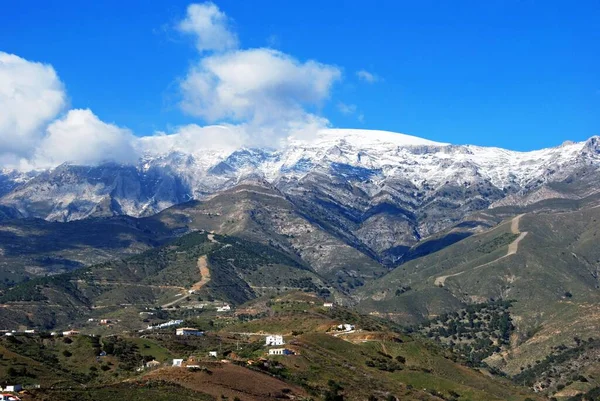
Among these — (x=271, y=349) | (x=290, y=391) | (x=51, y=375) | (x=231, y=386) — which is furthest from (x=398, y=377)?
(x=51, y=375)

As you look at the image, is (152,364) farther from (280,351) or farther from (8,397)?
(8,397)

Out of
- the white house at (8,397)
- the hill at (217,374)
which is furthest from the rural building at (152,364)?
the white house at (8,397)

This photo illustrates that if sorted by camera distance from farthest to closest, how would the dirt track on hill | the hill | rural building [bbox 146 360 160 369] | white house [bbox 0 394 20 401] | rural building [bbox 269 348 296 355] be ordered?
rural building [bbox 269 348 296 355]
rural building [bbox 146 360 160 369]
the dirt track on hill
the hill
white house [bbox 0 394 20 401]

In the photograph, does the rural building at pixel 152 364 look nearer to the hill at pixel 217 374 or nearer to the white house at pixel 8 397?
the hill at pixel 217 374

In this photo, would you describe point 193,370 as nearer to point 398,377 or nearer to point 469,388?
point 398,377

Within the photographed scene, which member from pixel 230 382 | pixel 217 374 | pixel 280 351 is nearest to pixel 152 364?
pixel 280 351

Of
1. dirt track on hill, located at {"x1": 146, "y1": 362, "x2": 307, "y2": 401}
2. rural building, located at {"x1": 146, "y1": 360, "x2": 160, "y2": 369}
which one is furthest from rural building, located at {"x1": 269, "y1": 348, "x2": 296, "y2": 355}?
dirt track on hill, located at {"x1": 146, "y1": 362, "x2": 307, "y2": 401}

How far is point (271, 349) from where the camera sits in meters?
187

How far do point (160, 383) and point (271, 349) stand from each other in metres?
49.9

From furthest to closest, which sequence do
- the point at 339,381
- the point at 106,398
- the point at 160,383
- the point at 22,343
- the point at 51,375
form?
the point at 22,343 < the point at 339,381 < the point at 51,375 < the point at 160,383 < the point at 106,398

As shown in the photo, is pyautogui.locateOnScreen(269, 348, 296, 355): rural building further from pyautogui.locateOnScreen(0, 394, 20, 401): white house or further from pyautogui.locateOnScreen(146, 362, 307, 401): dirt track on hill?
pyautogui.locateOnScreen(0, 394, 20, 401): white house

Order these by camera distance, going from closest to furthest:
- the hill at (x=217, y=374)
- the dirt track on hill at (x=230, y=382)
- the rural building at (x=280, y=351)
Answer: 1. the hill at (x=217, y=374)
2. the dirt track on hill at (x=230, y=382)
3. the rural building at (x=280, y=351)

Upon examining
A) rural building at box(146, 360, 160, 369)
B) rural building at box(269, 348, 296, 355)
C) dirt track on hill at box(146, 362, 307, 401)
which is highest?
rural building at box(269, 348, 296, 355)

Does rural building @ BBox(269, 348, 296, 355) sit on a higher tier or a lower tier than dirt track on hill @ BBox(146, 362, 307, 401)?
higher
